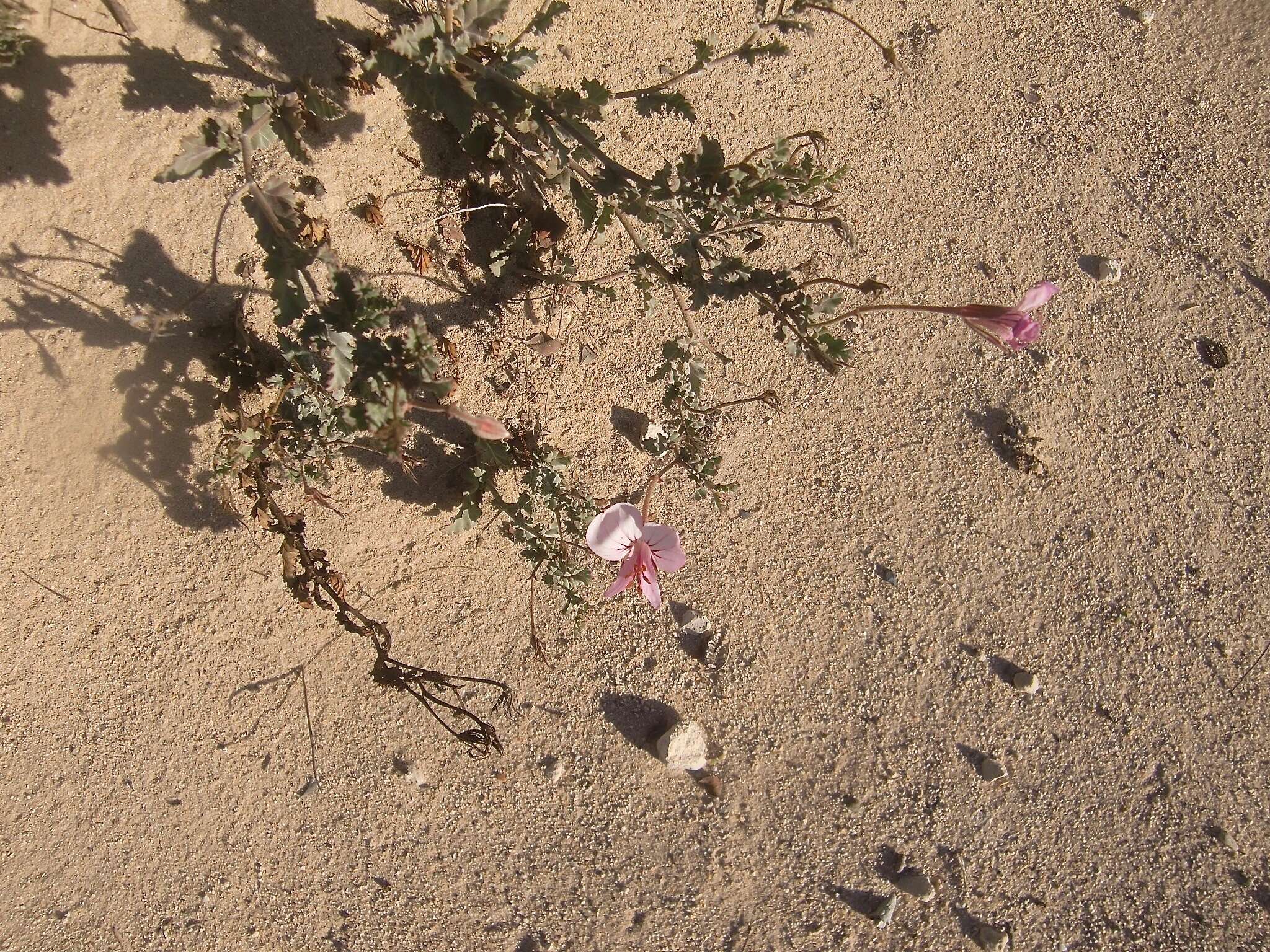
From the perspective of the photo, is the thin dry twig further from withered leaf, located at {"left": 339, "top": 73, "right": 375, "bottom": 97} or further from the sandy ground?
withered leaf, located at {"left": 339, "top": 73, "right": 375, "bottom": 97}

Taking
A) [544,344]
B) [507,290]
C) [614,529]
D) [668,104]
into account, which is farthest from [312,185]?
[614,529]

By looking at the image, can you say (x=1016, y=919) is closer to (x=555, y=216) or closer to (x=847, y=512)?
(x=847, y=512)

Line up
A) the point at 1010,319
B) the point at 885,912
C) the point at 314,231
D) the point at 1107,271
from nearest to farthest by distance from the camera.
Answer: the point at 1010,319, the point at 314,231, the point at 885,912, the point at 1107,271

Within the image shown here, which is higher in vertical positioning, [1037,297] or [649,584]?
[1037,297]

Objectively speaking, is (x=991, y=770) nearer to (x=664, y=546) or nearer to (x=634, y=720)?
(x=634, y=720)

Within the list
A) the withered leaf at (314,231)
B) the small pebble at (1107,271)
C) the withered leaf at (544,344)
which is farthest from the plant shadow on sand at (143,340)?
the small pebble at (1107,271)

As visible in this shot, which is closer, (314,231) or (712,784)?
(314,231)

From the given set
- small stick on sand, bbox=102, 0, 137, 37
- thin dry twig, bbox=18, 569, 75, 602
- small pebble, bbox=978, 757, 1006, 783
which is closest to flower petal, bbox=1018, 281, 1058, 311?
small pebble, bbox=978, 757, 1006, 783
